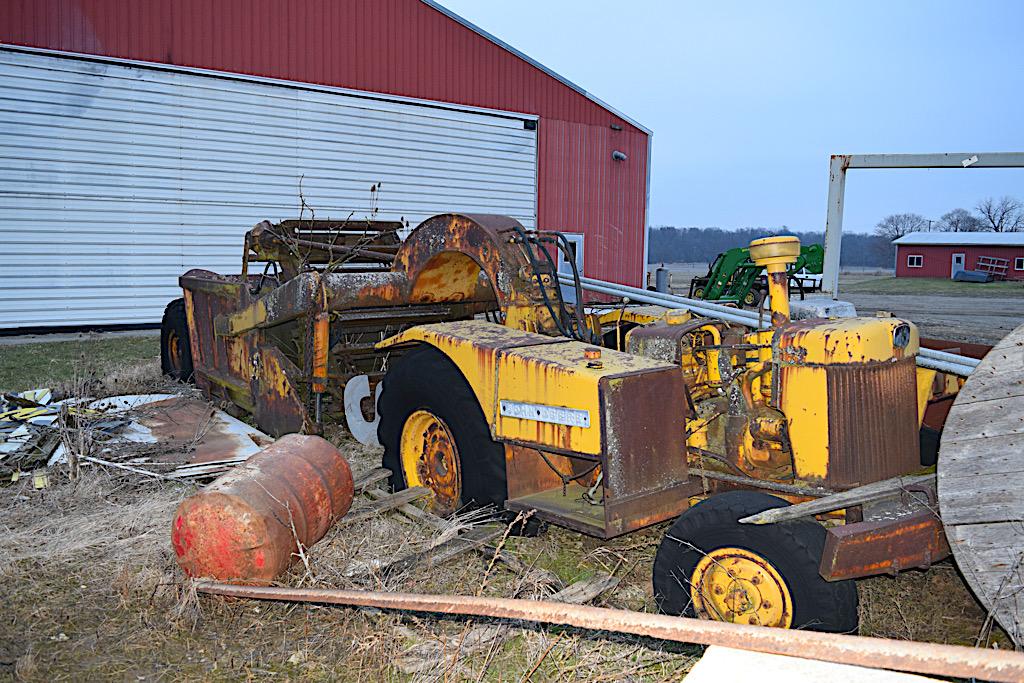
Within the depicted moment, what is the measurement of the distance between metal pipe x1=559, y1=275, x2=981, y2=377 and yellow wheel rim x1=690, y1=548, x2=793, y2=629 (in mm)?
1555

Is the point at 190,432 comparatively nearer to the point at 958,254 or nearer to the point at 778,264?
the point at 778,264

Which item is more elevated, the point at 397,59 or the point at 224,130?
the point at 397,59

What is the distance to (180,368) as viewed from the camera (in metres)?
9.09

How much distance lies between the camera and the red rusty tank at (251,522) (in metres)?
3.84

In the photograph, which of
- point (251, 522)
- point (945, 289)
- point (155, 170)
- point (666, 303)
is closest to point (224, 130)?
point (155, 170)

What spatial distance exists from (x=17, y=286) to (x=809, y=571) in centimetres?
1386

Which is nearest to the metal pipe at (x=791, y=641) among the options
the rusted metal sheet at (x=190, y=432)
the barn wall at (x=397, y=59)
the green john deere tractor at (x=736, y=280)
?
the rusted metal sheet at (x=190, y=432)

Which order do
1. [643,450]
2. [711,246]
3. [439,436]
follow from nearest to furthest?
[643,450], [439,436], [711,246]

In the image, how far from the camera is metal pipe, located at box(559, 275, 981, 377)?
4.38 m

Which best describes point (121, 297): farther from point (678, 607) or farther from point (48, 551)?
point (678, 607)

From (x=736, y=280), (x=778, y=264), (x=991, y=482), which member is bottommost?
(x=991, y=482)

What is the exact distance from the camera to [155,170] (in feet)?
47.0

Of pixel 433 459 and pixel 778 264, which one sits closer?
pixel 778 264

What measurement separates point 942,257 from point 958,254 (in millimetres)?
949
